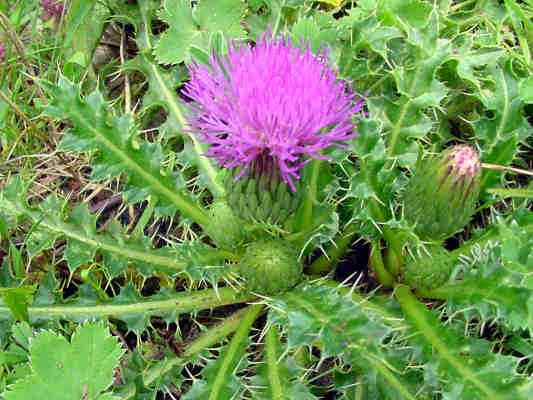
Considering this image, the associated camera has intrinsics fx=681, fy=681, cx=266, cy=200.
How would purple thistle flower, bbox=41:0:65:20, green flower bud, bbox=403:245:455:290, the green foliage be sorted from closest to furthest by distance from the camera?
1. green flower bud, bbox=403:245:455:290
2. the green foliage
3. purple thistle flower, bbox=41:0:65:20

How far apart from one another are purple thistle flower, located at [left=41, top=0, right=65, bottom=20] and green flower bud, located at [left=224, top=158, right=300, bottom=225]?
5.39 feet

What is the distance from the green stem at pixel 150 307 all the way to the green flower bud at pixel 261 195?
0.39 metres

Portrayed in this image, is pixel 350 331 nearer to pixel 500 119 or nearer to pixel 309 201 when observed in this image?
pixel 309 201

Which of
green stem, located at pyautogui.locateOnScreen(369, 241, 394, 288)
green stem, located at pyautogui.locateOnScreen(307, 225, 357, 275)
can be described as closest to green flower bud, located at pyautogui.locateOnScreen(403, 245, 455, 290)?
green stem, located at pyautogui.locateOnScreen(369, 241, 394, 288)

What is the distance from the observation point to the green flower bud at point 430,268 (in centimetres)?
245

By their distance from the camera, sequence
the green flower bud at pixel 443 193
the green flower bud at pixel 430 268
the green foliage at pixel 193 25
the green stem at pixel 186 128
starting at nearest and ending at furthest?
the green flower bud at pixel 443 193, the green flower bud at pixel 430 268, the green stem at pixel 186 128, the green foliage at pixel 193 25

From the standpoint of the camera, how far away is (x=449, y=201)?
7.30 ft

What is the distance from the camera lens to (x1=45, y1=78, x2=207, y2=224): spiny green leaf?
2.56 m

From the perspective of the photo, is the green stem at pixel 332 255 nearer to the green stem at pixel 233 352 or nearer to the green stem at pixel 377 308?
the green stem at pixel 377 308

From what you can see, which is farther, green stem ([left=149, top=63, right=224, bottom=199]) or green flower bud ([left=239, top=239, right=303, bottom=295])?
green stem ([left=149, top=63, right=224, bottom=199])

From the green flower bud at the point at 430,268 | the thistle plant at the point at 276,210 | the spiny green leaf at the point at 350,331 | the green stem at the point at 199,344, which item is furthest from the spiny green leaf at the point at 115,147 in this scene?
the green flower bud at the point at 430,268

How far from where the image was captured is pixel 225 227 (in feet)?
8.31

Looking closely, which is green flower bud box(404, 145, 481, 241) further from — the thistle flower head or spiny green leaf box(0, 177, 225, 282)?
spiny green leaf box(0, 177, 225, 282)

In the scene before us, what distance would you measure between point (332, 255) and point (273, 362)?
509 millimetres
